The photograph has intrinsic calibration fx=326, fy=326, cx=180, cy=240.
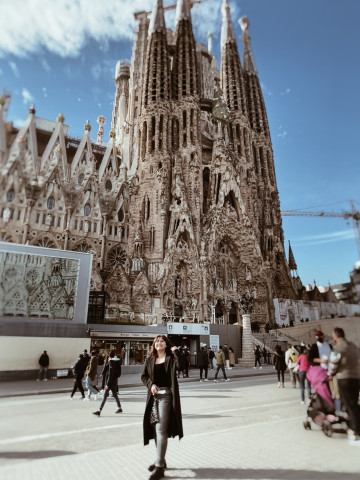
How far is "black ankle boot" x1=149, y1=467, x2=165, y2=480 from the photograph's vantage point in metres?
3.08

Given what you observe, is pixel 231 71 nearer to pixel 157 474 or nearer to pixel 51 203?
pixel 51 203

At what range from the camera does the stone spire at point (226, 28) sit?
2035 inches

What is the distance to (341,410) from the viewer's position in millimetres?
4801

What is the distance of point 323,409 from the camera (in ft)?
15.8

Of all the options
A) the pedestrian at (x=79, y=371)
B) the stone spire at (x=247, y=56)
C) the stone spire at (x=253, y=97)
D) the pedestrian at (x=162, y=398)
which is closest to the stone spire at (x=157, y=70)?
the stone spire at (x=253, y=97)

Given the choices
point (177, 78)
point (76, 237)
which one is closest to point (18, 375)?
point (76, 237)

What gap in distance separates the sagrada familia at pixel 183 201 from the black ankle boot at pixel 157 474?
20770 mm

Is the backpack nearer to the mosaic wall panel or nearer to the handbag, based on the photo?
the handbag

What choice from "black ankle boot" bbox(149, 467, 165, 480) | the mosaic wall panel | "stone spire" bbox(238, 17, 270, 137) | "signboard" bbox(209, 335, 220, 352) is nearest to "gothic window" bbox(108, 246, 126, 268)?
"signboard" bbox(209, 335, 220, 352)

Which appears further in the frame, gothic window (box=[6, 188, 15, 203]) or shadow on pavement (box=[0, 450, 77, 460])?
gothic window (box=[6, 188, 15, 203])

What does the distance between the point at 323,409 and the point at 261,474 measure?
7.19ft

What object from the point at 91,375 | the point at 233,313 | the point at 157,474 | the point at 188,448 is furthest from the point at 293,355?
the point at 233,313

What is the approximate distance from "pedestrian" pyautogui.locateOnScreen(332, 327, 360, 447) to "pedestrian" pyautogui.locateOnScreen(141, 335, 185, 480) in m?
2.36

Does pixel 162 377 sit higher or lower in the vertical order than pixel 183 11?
lower
